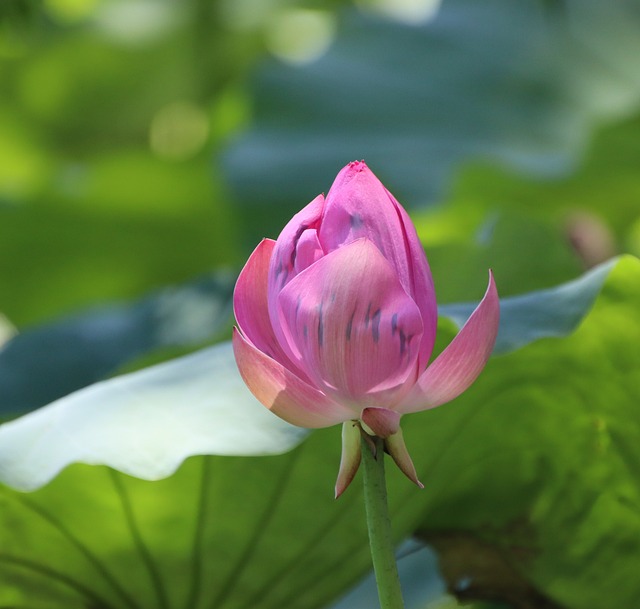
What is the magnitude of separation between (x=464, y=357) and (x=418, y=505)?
260mm

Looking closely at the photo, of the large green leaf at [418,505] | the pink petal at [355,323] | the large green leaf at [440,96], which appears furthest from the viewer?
the large green leaf at [440,96]

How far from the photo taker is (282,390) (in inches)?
15.0

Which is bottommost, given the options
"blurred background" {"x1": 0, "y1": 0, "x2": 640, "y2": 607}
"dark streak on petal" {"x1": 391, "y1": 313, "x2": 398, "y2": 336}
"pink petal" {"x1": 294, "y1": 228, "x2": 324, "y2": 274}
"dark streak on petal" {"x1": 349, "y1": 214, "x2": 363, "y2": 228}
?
"dark streak on petal" {"x1": 391, "y1": 313, "x2": 398, "y2": 336}

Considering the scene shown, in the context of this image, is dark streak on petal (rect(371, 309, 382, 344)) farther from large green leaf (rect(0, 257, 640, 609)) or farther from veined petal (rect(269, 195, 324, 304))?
large green leaf (rect(0, 257, 640, 609))

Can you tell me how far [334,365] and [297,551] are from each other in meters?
0.26

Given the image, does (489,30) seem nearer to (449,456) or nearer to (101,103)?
(101,103)

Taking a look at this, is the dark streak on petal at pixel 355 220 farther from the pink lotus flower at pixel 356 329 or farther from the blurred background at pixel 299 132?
the blurred background at pixel 299 132

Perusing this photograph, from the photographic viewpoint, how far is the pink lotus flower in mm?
374

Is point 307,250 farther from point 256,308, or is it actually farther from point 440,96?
point 440,96

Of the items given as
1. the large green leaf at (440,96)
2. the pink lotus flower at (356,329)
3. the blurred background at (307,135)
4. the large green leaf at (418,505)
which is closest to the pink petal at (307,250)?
the pink lotus flower at (356,329)

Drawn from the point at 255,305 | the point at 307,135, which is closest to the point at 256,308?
the point at 255,305

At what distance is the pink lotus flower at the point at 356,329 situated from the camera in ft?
1.23

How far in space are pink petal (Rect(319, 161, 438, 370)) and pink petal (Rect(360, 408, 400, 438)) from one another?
25 millimetres

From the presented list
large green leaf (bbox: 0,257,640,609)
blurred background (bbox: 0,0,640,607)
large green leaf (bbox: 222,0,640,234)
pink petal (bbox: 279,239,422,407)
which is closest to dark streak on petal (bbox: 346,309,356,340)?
pink petal (bbox: 279,239,422,407)
